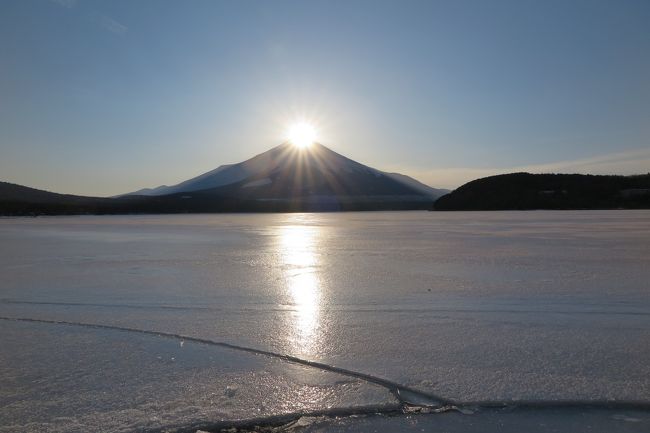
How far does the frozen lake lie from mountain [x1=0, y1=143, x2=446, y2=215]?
62.2m

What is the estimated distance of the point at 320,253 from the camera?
1138 cm

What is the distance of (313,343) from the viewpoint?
3.97 meters

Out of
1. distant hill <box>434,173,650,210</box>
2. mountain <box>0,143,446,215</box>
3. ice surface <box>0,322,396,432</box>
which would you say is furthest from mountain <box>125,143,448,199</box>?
ice surface <box>0,322,396,432</box>

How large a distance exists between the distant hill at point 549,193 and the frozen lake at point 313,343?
6041 centimetres

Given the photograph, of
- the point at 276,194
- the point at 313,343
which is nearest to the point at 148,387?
the point at 313,343

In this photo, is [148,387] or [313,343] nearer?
[148,387]

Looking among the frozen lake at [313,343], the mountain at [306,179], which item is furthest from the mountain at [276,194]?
the frozen lake at [313,343]

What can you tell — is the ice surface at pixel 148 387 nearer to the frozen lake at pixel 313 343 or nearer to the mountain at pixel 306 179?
the frozen lake at pixel 313 343

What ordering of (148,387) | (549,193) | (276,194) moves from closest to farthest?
1. (148,387)
2. (549,193)
3. (276,194)

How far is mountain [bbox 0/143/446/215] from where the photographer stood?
235 feet

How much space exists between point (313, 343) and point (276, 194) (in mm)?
127617

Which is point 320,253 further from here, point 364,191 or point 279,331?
point 364,191

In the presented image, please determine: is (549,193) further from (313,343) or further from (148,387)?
(148,387)

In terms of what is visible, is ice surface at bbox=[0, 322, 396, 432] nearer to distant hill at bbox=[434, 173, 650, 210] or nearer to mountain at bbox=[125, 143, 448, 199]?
distant hill at bbox=[434, 173, 650, 210]
